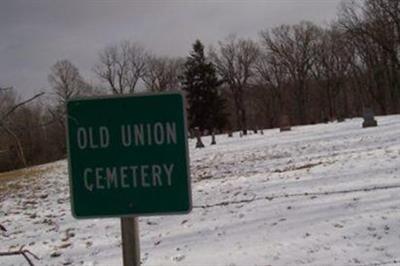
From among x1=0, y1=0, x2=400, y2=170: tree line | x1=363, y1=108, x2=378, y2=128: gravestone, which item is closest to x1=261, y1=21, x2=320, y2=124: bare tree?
x1=0, y1=0, x2=400, y2=170: tree line

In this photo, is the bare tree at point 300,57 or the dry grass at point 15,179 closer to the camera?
the dry grass at point 15,179

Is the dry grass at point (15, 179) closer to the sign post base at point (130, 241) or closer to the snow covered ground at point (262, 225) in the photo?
the snow covered ground at point (262, 225)

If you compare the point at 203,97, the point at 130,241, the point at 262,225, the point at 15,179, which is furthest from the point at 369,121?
the point at 203,97

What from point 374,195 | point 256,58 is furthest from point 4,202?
point 256,58

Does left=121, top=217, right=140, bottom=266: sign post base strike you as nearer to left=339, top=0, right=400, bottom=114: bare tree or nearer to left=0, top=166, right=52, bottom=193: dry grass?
left=0, top=166, right=52, bottom=193: dry grass

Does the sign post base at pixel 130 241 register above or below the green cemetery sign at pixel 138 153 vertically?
below

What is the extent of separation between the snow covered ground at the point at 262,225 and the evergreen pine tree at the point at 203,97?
50430 mm

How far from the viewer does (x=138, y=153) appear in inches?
87.7

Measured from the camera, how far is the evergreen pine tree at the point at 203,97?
64.8 meters

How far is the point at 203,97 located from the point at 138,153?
62.9m

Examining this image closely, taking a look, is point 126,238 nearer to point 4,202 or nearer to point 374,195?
point 374,195

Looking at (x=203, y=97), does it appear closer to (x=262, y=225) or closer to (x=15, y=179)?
(x=15, y=179)

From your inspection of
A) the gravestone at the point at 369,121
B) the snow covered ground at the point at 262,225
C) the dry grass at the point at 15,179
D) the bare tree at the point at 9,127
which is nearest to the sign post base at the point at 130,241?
the bare tree at the point at 9,127

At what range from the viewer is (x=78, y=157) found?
7.42 feet
